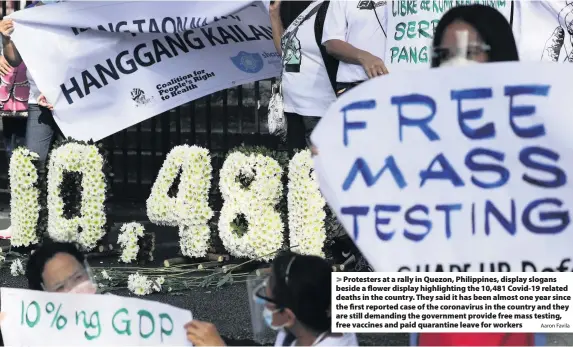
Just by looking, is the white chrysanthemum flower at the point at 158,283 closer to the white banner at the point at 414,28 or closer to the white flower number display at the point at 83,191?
the white flower number display at the point at 83,191

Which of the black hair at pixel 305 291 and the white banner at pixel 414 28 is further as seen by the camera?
the white banner at pixel 414 28

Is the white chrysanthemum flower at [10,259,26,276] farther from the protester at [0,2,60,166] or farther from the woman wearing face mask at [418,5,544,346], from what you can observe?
the woman wearing face mask at [418,5,544,346]

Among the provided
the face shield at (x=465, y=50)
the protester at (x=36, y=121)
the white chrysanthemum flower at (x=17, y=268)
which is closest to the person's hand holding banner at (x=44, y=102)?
the protester at (x=36, y=121)

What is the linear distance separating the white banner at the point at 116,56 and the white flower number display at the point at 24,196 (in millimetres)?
303

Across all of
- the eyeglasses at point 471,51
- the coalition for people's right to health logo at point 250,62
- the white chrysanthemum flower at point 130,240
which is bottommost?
the white chrysanthemum flower at point 130,240

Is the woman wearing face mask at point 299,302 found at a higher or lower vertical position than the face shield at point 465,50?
lower

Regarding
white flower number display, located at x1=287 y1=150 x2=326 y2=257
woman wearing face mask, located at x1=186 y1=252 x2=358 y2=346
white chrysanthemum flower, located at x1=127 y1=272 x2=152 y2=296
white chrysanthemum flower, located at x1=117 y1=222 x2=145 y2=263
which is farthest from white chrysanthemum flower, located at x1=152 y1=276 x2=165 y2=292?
woman wearing face mask, located at x1=186 y1=252 x2=358 y2=346

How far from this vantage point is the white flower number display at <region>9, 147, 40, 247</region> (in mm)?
6195

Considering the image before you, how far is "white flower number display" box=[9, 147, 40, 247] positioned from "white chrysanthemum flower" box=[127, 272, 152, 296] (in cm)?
116

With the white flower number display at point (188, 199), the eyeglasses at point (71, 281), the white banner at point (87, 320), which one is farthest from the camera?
the white flower number display at point (188, 199)

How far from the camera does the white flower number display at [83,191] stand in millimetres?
6016

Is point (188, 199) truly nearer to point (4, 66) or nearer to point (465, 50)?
point (4, 66)

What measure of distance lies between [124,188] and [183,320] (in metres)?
5.25

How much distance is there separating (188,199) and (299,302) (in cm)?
283
